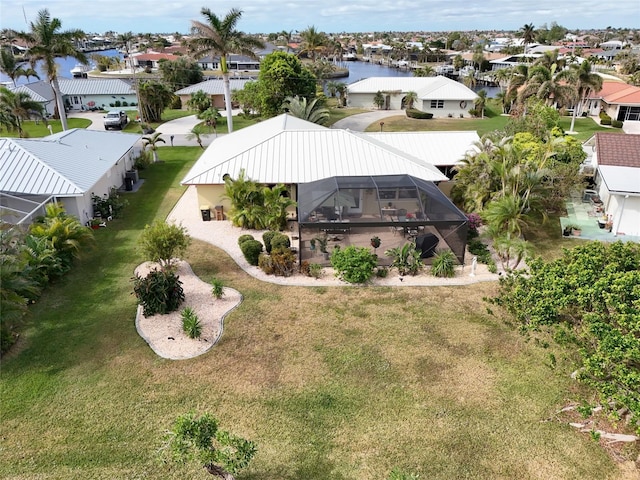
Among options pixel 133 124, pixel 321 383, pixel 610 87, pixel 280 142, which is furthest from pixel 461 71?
pixel 321 383

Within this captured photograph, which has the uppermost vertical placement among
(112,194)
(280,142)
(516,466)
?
(280,142)

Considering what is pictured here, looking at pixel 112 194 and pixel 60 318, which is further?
pixel 112 194

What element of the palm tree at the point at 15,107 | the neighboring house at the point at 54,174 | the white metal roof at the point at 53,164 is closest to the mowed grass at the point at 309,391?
the neighboring house at the point at 54,174

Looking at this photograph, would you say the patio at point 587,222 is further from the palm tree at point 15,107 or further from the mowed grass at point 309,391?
the palm tree at point 15,107

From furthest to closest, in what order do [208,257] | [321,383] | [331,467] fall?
[208,257] < [321,383] < [331,467]

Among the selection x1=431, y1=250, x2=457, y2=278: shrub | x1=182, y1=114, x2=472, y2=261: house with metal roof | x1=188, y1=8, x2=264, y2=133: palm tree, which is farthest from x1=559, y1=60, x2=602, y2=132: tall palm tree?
x1=431, y1=250, x2=457, y2=278: shrub

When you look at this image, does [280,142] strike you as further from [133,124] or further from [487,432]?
[133,124]

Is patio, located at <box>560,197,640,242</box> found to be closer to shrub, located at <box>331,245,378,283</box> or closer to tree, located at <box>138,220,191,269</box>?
shrub, located at <box>331,245,378,283</box>
